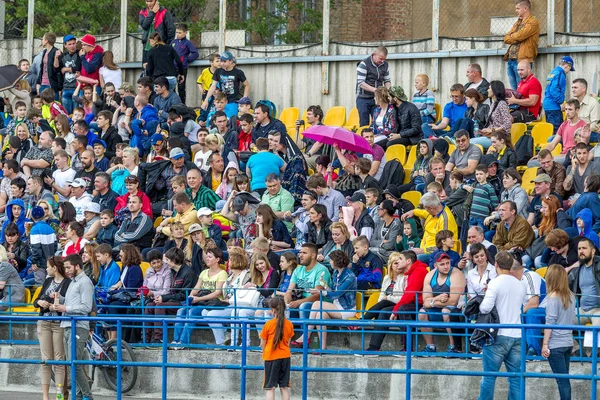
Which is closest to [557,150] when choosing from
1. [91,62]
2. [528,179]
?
[528,179]

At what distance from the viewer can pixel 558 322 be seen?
13.6m

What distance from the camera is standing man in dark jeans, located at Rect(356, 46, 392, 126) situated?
21.6m

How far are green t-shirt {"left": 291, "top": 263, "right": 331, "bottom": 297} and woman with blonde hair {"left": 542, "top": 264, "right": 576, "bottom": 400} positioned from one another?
363cm

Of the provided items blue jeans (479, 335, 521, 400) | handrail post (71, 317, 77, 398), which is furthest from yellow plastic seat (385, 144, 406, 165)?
blue jeans (479, 335, 521, 400)

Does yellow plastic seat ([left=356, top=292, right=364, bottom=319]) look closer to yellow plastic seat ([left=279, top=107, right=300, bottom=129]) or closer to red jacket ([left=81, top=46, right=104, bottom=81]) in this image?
yellow plastic seat ([left=279, top=107, right=300, bottom=129])

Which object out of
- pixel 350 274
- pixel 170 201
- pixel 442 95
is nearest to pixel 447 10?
pixel 442 95

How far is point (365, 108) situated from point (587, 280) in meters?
7.26

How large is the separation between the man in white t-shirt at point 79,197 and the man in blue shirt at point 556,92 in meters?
7.19

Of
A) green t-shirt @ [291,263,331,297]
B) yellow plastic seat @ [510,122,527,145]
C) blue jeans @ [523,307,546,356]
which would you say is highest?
yellow plastic seat @ [510,122,527,145]

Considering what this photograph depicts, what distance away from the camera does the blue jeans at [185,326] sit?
55.7 feet

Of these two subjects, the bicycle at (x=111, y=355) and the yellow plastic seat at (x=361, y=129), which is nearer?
the bicycle at (x=111, y=355)

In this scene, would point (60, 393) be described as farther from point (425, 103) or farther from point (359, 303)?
point (425, 103)

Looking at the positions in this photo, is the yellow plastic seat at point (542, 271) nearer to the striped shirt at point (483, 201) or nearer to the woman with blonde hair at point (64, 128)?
the striped shirt at point (483, 201)

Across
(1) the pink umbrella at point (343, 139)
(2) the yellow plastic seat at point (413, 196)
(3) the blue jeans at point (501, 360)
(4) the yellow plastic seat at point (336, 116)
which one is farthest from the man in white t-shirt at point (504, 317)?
(4) the yellow plastic seat at point (336, 116)
